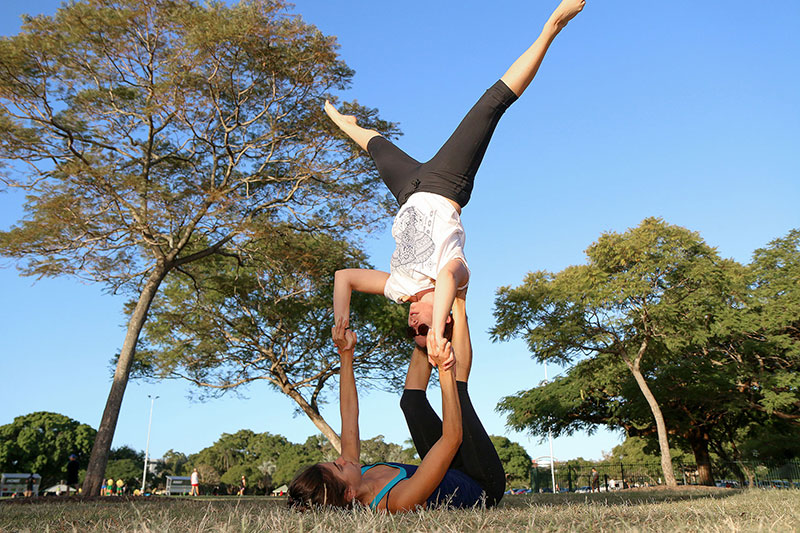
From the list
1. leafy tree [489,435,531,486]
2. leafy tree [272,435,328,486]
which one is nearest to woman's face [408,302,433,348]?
leafy tree [272,435,328,486]

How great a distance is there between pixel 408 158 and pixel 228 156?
1074cm

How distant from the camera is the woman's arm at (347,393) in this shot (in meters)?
3.21

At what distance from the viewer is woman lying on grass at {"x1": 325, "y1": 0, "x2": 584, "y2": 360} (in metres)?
3.46

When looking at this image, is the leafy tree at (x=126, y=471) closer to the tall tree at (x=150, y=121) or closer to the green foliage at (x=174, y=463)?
the green foliage at (x=174, y=463)

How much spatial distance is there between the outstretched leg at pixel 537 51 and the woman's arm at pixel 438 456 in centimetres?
205

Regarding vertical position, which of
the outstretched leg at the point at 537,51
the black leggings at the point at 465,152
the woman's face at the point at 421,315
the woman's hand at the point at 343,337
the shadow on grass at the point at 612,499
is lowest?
the shadow on grass at the point at 612,499

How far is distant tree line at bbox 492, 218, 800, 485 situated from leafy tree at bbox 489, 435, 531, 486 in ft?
113

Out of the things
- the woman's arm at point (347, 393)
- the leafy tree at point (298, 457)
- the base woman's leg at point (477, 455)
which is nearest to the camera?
the base woman's leg at point (477, 455)

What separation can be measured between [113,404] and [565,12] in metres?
11.4

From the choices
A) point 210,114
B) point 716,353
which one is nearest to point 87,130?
point 210,114

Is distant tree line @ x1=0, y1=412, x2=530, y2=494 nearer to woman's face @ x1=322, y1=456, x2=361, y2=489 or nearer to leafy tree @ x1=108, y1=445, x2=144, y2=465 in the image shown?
leafy tree @ x1=108, y1=445, x2=144, y2=465

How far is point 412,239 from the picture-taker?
3.64m

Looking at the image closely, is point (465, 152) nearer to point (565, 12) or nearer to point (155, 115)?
point (565, 12)

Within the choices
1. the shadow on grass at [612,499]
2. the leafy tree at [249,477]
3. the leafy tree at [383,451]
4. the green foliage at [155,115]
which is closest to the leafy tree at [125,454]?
the leafy tree at [249,477]
